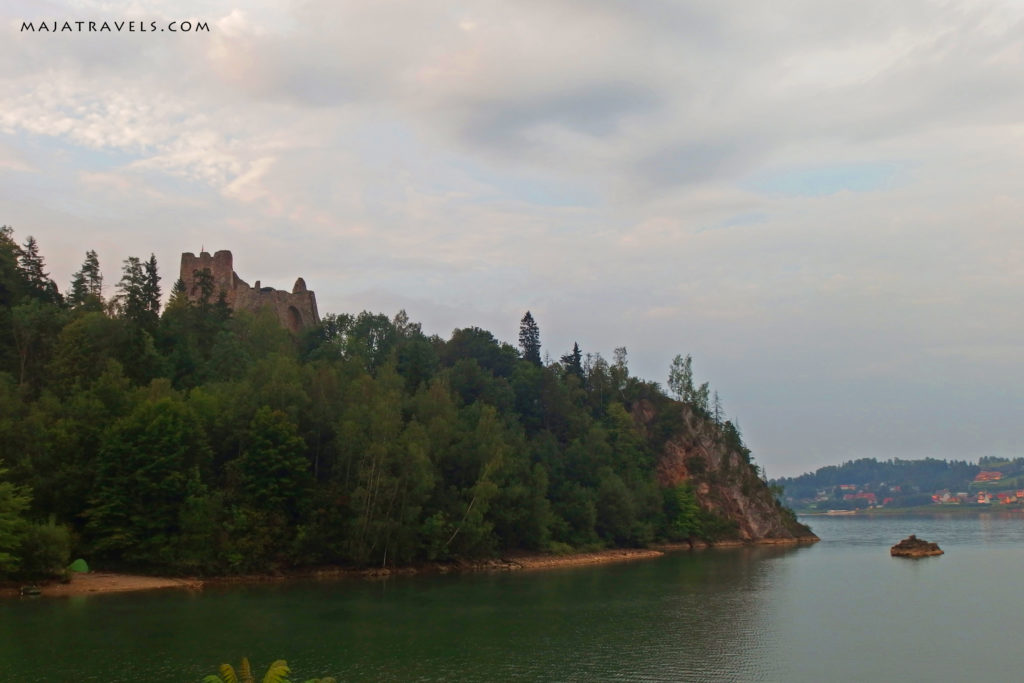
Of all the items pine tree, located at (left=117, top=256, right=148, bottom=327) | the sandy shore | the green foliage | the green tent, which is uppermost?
pine tree, located at (left=117, top=256, right=148, bottom=327)

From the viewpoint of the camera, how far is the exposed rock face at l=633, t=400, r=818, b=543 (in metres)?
126

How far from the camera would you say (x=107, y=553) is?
201 feet

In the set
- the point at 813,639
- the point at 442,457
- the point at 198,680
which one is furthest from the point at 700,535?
the point at 198,680

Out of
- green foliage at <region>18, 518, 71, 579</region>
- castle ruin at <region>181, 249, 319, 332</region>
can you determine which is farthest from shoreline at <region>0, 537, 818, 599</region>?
castle ruin at <region>181, 249, 319, 332</region>

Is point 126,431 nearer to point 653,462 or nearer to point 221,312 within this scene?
point 221,312

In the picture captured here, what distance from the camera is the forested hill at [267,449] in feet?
201

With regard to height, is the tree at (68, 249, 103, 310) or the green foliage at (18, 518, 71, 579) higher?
the tree at (68, 249, 103, 310)

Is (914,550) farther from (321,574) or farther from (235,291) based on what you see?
(235,291)

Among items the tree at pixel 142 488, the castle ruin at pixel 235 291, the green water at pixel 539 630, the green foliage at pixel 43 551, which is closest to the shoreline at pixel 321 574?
the green foliage at pixel 43 551

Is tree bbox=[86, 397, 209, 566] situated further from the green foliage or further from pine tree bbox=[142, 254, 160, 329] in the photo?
pine tree bbox=[142, 254, 160, 329]

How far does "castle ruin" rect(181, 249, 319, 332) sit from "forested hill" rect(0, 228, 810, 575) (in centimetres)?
338

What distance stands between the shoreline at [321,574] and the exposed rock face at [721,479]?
2024cm

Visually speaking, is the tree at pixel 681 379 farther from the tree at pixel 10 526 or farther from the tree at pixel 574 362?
the tree at pixel 10 526

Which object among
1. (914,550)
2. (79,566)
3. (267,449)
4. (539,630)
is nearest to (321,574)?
(267,449)
